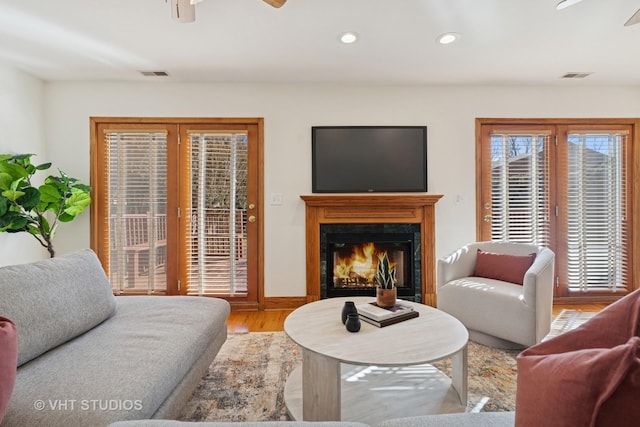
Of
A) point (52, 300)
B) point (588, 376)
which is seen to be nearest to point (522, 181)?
point (588, 376)

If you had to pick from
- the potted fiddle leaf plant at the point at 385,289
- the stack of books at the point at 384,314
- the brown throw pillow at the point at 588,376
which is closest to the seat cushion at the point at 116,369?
the stack of books at the point at 384,314

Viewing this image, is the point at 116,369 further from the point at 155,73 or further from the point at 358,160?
the point at 155,73

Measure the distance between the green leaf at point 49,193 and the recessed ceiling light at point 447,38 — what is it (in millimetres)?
3584

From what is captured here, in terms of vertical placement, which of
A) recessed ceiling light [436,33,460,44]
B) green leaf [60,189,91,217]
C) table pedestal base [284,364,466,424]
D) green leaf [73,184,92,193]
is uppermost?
recessed ceiling light [436,33,460,44]

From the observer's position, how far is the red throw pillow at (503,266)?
2689 millimetres

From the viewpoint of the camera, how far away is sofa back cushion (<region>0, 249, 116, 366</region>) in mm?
1328

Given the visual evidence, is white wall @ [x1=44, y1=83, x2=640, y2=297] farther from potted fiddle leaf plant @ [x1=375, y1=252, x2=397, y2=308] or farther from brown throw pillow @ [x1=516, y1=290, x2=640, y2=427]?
brown throw pillow @ [x1=516, y1=290, x2=640, y2=427]

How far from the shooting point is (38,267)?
5.14ft

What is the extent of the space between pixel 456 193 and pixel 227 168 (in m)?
2.54

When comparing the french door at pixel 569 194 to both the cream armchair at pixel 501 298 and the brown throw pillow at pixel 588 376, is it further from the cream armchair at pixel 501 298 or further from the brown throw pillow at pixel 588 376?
the brown throw pillow at pixel 588 376

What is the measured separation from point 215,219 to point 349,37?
2.22 metres

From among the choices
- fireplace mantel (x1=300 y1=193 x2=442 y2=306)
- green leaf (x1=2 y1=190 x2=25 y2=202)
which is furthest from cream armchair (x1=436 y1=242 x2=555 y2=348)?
green leaf (x1=2 y1=190 x2=25 y2=202)

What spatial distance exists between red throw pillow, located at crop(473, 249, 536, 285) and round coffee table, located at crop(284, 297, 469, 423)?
119 centimetres

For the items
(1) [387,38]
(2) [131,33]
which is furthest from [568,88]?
(2) [131,33]
